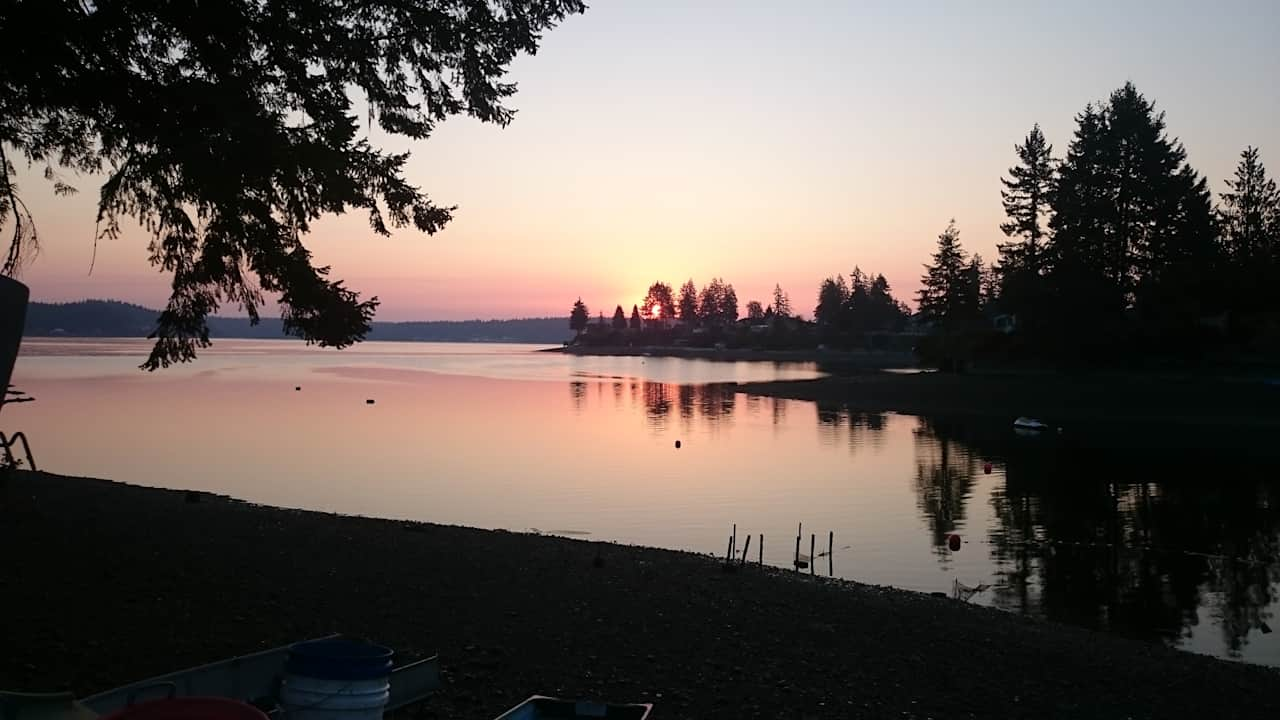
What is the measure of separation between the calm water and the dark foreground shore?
5.16 m

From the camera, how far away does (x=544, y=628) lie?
41.2 ft

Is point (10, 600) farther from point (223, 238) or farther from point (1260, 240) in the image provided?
point (1260, 240)

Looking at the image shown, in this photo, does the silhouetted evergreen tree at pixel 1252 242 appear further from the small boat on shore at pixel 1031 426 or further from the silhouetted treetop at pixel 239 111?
the silhouetted treetop at pixel 239 111

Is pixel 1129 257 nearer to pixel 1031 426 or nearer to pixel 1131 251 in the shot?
pixel 1131 251

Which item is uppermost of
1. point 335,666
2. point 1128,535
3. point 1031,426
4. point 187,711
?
point 187,711

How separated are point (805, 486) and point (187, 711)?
3456 centimetres

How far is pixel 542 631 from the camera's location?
1241 centimetres

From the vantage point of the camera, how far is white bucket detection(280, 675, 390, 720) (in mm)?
5578

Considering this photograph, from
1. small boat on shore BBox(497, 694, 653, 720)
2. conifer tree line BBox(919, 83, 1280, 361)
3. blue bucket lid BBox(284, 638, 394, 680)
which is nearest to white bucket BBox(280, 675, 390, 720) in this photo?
blue bucket lid BBox(284, 638, 394, 680)

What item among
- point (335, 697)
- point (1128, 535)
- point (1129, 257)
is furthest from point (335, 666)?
point (1129, 257)

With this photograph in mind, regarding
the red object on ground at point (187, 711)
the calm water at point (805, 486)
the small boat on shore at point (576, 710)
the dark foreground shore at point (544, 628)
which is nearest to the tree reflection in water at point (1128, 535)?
the calm water at point (805, 486)

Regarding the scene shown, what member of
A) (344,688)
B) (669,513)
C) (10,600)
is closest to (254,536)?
(10,600)

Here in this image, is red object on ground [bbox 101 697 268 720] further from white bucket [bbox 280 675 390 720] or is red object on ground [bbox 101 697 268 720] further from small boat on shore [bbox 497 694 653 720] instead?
small boat on shore [bbox 497 694 653 720]

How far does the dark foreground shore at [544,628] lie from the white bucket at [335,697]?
11.0ft
